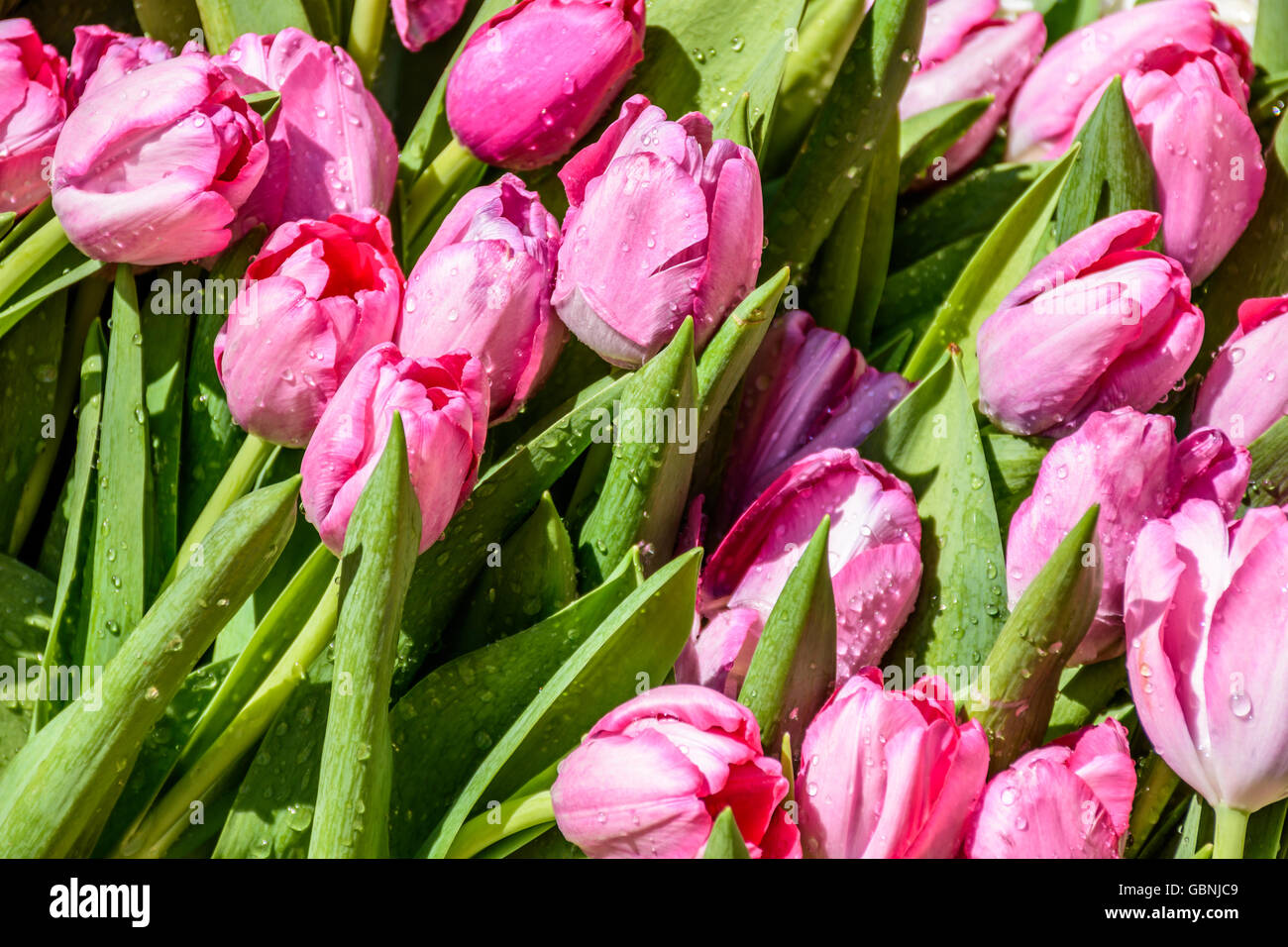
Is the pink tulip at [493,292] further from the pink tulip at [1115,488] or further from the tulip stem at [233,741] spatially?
the pink tulip at [1115,488]

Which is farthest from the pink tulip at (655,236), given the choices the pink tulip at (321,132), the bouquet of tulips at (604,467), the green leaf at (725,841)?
the green leaf at (725,841)

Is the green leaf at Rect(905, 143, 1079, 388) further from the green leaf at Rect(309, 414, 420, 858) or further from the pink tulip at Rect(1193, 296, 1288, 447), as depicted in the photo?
the green leaf at Rect(309, 414, 420, 858)

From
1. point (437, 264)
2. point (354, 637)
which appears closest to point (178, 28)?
point (437, 264)

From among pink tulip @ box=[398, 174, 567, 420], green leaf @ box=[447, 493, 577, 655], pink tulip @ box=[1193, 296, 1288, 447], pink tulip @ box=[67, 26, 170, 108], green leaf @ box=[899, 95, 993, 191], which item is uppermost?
pink tulip @ box=[67, 26, 170, 108]

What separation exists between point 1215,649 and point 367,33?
51 cm

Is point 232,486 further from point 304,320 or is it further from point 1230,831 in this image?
point 1230,831

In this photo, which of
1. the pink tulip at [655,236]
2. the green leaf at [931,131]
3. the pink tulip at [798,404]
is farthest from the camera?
the green leaf at [931,131]

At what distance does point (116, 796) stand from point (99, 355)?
21cm

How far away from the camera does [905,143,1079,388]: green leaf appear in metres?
0.63

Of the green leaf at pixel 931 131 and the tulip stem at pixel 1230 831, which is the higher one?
the green leaf at pixel 931 131

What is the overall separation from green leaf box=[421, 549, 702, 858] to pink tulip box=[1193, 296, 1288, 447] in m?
0.30

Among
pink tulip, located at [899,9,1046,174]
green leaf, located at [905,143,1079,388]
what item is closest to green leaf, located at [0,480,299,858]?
green leaf, located at [905,143,1079,388]

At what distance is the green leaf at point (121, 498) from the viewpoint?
1.63ft

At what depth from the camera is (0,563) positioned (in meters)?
0.54
